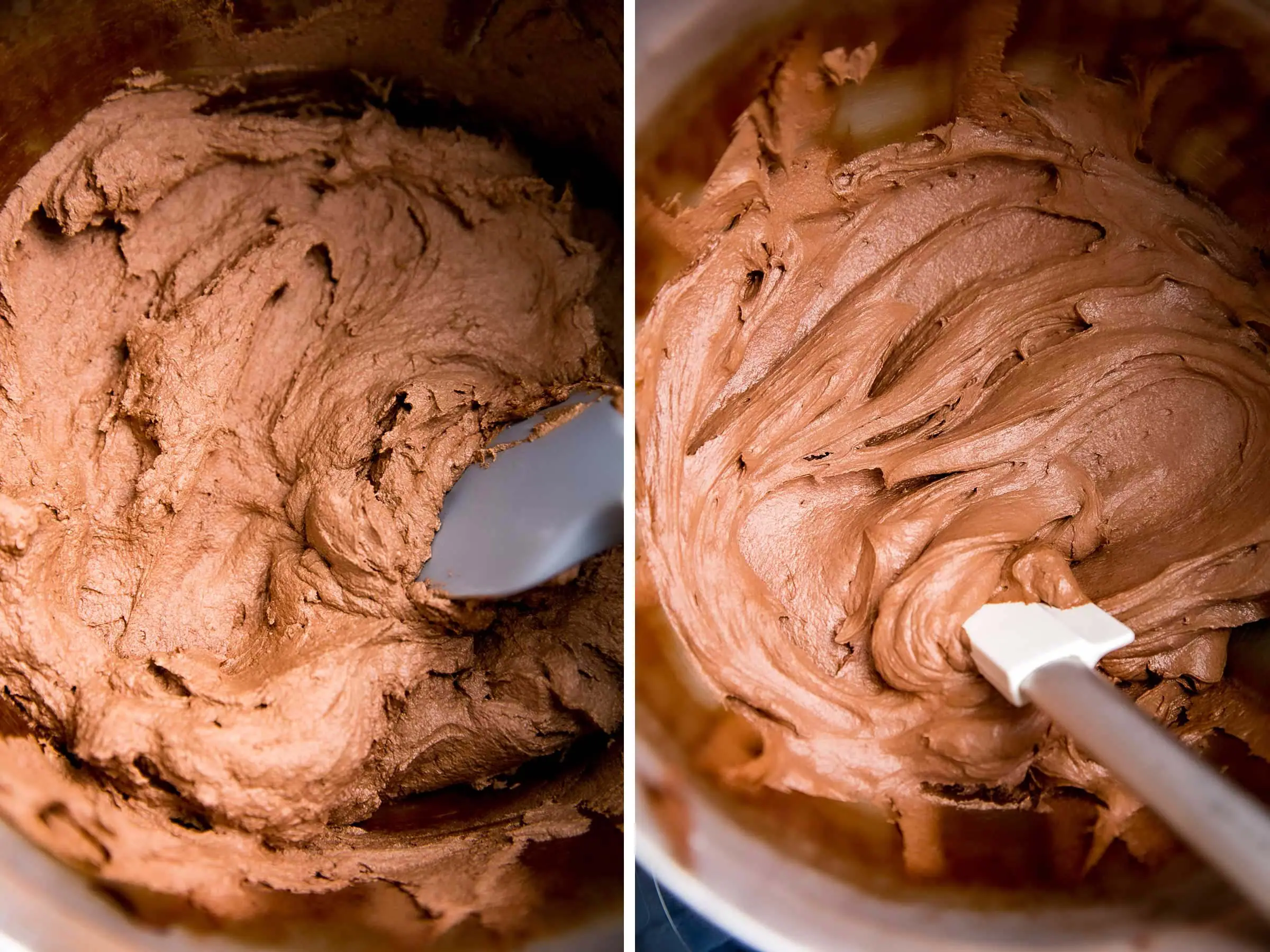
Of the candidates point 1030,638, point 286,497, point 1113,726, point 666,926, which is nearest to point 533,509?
point 286,497

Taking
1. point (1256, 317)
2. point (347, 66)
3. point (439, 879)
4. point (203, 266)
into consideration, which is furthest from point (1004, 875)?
point (347, 66)

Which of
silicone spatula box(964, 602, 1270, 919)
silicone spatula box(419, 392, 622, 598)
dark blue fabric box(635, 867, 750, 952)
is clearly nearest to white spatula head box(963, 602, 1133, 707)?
silicone spatula box(964, 602, 1270, 919)

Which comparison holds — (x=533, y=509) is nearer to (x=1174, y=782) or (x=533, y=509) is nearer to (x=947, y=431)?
(x=947, y=431)

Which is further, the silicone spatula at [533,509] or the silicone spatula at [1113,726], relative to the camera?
the silicone spatula at [533,509]

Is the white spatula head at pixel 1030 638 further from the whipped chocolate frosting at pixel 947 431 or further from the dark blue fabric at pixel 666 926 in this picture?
the dark blue fabric at pixel 666 926

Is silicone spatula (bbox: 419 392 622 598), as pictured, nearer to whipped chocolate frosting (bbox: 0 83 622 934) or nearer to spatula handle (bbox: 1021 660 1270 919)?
whipped chocolate frosting (bbox: 0 83 622 934)

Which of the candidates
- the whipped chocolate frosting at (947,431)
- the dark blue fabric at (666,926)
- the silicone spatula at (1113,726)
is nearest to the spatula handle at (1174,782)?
the silicone spatula at (1113,726)

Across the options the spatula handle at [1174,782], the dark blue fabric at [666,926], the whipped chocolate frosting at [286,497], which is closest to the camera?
the spatula handle at [1174,782]
